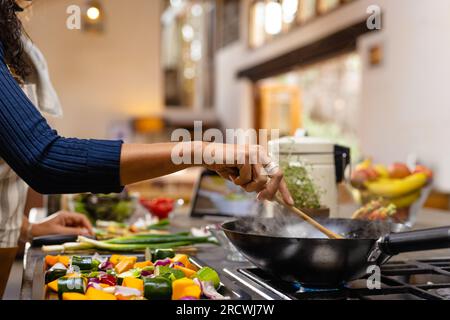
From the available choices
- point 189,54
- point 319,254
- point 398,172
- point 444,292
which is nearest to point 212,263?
point 319,254

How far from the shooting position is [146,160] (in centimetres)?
86

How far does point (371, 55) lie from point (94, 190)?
13.9ft

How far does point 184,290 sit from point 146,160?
0.20 m

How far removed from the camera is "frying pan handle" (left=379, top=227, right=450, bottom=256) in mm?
766

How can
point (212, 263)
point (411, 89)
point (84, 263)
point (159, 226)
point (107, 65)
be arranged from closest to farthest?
point (84, 263)
point (212, 263)
point (159, 226)
point (411, 89)
point (107, 65)

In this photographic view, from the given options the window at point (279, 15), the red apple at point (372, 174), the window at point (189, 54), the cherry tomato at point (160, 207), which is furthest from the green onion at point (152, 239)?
the window at point (189, 54)

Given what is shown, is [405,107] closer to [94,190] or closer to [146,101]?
[94,190]

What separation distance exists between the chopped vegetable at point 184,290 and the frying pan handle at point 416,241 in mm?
283

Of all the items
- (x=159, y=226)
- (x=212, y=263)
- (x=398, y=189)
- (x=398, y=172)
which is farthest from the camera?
(x=398, y=172)

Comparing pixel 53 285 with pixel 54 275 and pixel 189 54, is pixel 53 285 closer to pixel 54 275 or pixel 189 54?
pixel 54 275

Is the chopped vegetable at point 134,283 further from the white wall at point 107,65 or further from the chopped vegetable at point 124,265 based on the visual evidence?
the white wall at point 107,65

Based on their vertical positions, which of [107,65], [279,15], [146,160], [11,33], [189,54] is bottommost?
[146,160]

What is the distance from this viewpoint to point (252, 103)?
8.59 m

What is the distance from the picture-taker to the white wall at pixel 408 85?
146 inches
